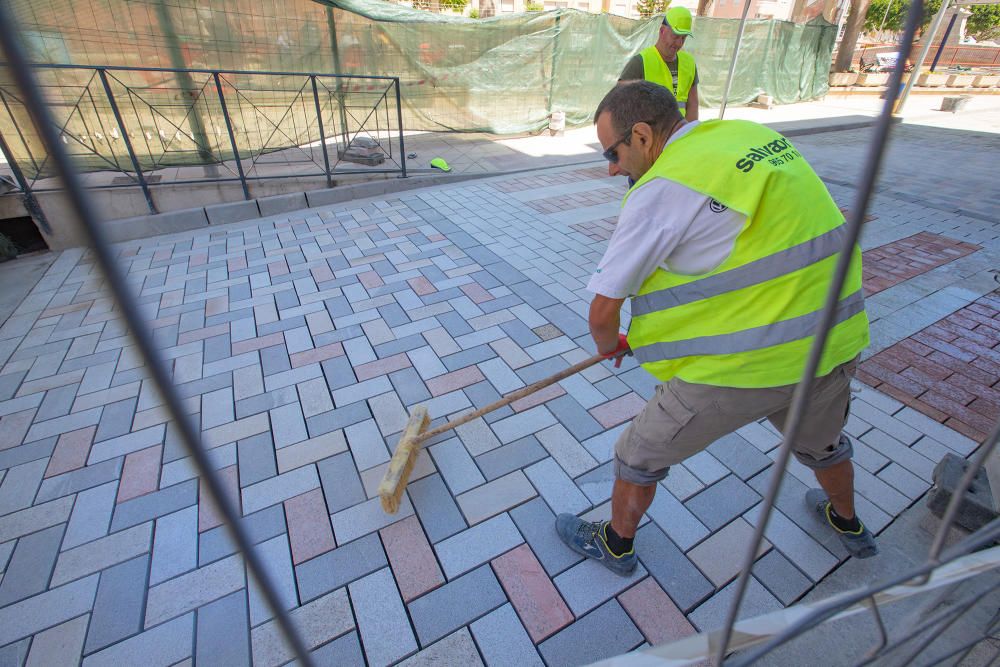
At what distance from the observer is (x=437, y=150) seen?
798 centimetres

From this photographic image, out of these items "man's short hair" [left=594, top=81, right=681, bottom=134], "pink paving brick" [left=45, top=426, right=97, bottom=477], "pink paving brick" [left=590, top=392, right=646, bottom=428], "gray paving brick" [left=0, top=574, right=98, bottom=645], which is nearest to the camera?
"man's short hair" [left=594, top=81, right=681, bottom=134]

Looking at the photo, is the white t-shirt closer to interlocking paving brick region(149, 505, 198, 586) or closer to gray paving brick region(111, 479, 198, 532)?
interlocking paving brick region(149, 505, 198, 586)

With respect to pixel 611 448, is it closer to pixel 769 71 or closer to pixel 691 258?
pixel 691 258

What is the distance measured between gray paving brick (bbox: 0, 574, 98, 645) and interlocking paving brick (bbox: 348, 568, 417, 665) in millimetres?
1013

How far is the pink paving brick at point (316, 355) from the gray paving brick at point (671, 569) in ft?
7.01

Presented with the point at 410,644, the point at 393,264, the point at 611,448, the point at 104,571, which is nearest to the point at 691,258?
the point at 611,448

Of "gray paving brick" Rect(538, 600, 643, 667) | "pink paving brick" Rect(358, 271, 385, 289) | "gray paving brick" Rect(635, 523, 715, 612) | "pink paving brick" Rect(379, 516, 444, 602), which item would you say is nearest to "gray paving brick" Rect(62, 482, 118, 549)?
"pink paving brick" Rect(379, 516, 444, 602)

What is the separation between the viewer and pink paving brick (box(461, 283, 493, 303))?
385 centimetres

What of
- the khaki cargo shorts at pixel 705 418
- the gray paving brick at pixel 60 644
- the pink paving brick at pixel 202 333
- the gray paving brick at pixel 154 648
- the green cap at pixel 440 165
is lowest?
the gray paving brick at pixel 60 644

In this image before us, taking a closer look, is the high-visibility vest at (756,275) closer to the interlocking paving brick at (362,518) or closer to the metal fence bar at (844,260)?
the metal fence bar at (844,260)

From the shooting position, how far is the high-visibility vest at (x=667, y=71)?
3926 millimetres

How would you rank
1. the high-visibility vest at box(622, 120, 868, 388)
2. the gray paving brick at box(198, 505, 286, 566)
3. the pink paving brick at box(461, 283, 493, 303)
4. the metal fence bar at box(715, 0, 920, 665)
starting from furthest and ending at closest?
the pink paving brick at box(461, 283, 493, 303) < the gray paving brick at box(198, 505, 286, 566) < the high-visibility vest at box(622, 120, 868, 388) < the metal fence bar at box(715, 0, 920, 665)

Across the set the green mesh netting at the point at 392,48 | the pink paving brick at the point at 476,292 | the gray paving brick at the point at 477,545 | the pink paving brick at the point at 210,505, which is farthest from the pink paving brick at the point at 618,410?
the green mesh netting at the point at 392,48

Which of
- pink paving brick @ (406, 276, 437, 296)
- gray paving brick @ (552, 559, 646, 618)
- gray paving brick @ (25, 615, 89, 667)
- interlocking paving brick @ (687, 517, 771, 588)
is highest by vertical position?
pink paving brick @ (406, 276, 437, 296)
